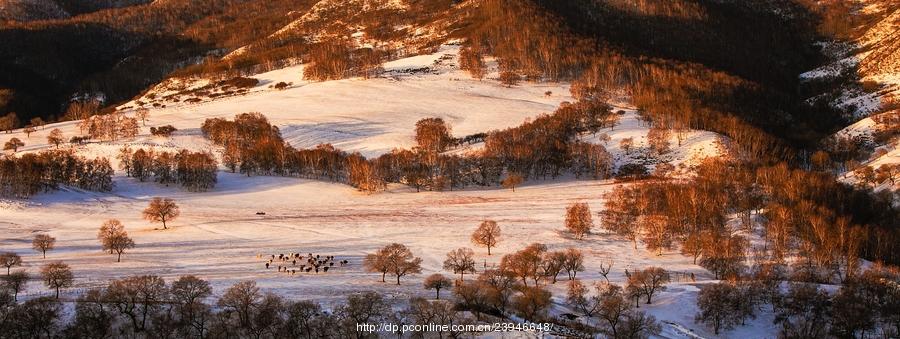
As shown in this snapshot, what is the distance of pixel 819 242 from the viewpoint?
290ft

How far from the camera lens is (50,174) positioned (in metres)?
125

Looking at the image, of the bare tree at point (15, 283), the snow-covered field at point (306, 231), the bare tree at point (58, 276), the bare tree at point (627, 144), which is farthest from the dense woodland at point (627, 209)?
the bare tree at point (58, 276)

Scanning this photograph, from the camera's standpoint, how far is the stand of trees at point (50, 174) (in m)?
116

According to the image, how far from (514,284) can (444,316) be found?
13.1m

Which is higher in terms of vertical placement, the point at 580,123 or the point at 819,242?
the point at 580,123

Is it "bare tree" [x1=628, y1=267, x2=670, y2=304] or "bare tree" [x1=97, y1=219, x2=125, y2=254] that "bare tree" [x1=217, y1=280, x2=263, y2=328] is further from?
"bare tree" [x1=628, y1=267, x2=670, y2=304]

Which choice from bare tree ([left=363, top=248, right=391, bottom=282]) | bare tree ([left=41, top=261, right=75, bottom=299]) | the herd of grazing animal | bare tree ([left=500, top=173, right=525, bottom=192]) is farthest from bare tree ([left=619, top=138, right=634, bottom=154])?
bare tree ([left=41, top=261, right=75, bottom=299])

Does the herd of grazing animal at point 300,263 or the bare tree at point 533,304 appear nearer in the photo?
the bare tree at point 533,304

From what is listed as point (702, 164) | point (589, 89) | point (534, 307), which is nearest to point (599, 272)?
point (534, 307)

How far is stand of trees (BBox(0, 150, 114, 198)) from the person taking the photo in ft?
381

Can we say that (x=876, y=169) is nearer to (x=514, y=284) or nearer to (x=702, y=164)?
(x=702, y=164)

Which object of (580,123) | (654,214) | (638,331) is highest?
(580,123)

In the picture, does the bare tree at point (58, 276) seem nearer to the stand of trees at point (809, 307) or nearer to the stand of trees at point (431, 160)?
the stand of trees at point (809, 307)

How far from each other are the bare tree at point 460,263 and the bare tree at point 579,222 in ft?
67.7
